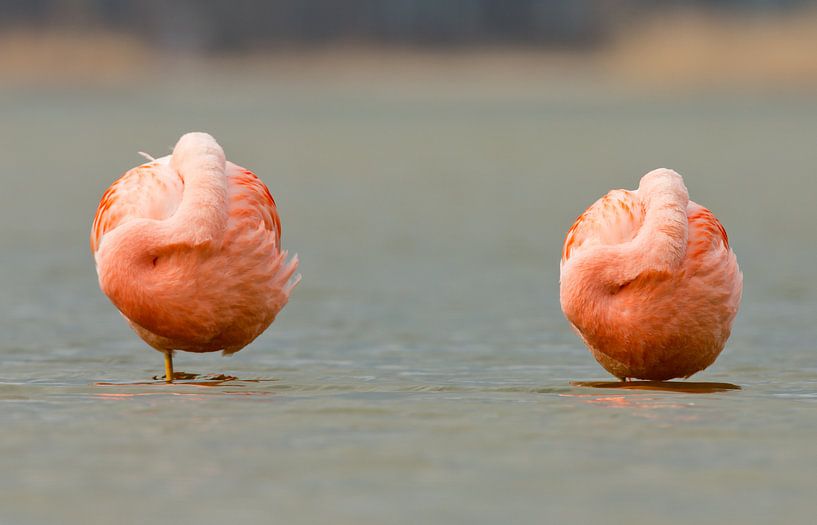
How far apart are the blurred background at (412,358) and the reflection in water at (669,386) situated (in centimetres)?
18

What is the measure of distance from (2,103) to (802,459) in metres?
51.3

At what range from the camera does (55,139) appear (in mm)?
35875

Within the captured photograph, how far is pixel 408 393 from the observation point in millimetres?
7844

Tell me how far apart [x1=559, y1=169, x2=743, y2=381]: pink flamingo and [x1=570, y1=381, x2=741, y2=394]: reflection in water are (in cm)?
12

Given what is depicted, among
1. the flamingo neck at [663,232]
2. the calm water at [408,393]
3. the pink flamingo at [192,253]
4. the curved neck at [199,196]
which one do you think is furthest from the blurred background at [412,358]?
the curved neck at [199,196]

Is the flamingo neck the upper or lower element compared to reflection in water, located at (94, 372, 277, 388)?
upper

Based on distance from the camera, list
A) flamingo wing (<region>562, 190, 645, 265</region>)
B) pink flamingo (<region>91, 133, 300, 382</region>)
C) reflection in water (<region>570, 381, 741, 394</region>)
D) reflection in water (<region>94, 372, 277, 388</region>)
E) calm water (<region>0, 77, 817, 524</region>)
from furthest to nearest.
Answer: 1. reflection in water (<region>94, 372, 277, 388</region>)
2. reflection in water (<region>570, 381, 741, 394</region>)
3. flamingo wing (<region>562, 190, 645, 265</region>)
4. pink flamingo (<region>91, 133, 300, 382</region>)
5. calm water (<region>0, 77, 817, 524</region>)

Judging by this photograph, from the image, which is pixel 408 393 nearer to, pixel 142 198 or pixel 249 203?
pixel 249 203

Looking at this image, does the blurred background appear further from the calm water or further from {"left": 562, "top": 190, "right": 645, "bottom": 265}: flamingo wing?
{"left": 562, "top": 190, "right": 645, "bottom": 265}: flamingo wing

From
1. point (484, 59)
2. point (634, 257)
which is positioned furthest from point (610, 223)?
point (484, 59)

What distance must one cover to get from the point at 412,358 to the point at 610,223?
188 centimetres

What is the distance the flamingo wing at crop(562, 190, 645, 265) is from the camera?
778 centimetres

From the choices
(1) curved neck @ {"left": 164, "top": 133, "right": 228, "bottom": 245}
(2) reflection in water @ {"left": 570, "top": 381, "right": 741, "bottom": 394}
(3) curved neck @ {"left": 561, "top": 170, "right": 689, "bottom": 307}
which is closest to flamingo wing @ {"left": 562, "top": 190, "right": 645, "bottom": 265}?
(3) curved neck @ {"left": 561, "top": 170, "right": 689, "bottom": 307}

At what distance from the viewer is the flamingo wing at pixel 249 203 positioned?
7.86 meters
